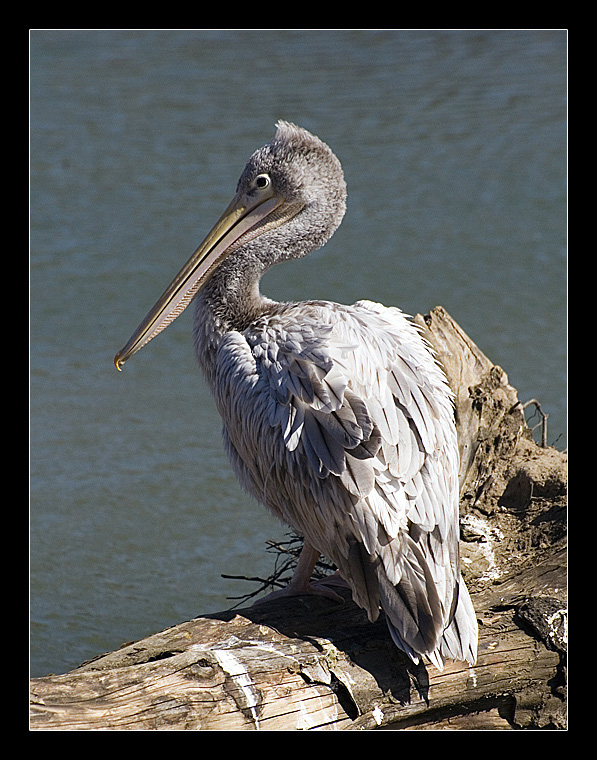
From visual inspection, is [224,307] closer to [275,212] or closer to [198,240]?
[275,212]

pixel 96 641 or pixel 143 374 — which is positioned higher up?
pixel 143 374

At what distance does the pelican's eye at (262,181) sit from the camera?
4496 mm

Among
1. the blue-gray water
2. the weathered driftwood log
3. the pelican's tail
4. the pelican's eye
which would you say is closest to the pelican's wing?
the pelican's tail

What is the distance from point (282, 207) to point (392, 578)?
6.26ft

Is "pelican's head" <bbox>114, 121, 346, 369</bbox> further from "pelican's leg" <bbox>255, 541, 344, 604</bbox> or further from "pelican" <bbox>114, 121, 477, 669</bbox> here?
"pelican's leg" <bbox>255, 541, 344, 604</bbox>

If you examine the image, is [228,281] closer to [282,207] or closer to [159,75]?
[282,207]

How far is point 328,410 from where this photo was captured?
3.63 meters

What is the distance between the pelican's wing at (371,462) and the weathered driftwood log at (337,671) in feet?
0.59

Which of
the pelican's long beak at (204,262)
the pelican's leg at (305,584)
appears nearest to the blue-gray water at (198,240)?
the pelican's leg at (305,584)

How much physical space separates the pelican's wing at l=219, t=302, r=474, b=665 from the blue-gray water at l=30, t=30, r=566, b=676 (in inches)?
86.3

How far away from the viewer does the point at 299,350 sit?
3842mm

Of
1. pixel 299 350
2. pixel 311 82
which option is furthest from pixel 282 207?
pixel 311 82

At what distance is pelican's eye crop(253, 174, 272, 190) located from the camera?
4.50 m

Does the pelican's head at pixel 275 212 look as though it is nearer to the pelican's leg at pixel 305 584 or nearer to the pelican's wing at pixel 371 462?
the pelican's wing at pixel 371 462
